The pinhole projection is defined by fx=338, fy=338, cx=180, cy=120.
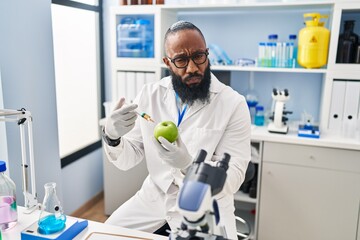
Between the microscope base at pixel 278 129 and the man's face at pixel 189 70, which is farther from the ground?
the man's face at pixel 189 70

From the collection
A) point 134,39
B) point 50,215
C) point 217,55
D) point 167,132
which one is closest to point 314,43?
point 217,55

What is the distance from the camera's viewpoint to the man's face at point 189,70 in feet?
4.80

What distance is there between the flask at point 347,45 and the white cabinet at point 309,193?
23.3 inches

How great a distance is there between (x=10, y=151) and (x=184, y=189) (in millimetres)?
1371

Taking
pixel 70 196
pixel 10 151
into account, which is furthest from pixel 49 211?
pixel 70 196

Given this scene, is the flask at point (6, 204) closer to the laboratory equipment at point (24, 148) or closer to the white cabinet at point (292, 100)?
the laboratory equipment at point (24, 148)

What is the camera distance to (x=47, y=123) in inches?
81.6

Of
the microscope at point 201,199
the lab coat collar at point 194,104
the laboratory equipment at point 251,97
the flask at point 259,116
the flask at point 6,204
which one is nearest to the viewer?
the microscope at point 201,199

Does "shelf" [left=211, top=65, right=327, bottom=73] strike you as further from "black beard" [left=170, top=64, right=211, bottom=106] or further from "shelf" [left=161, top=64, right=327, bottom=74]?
"black beard" [left=170, top=64, right=211, bottom=106]

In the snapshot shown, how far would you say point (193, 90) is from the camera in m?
1.56

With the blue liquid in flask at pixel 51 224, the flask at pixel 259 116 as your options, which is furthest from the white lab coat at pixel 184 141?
the flask at pixel 259 116

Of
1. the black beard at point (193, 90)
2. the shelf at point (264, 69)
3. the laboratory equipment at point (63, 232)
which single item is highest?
the shelf at point (264, 69)

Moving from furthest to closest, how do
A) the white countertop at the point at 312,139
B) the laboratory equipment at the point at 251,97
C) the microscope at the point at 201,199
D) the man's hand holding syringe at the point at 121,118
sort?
the laboratory equipment at the point at 251,97 < the white countertop at the point at 312,139 < the man's hand holding syringe at the point at 121,118 < the microscope at the point at 201,199

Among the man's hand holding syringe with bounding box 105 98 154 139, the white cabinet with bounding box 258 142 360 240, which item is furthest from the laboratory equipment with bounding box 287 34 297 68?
the man's hand holding syringe with bounding box 105 98 154 139
